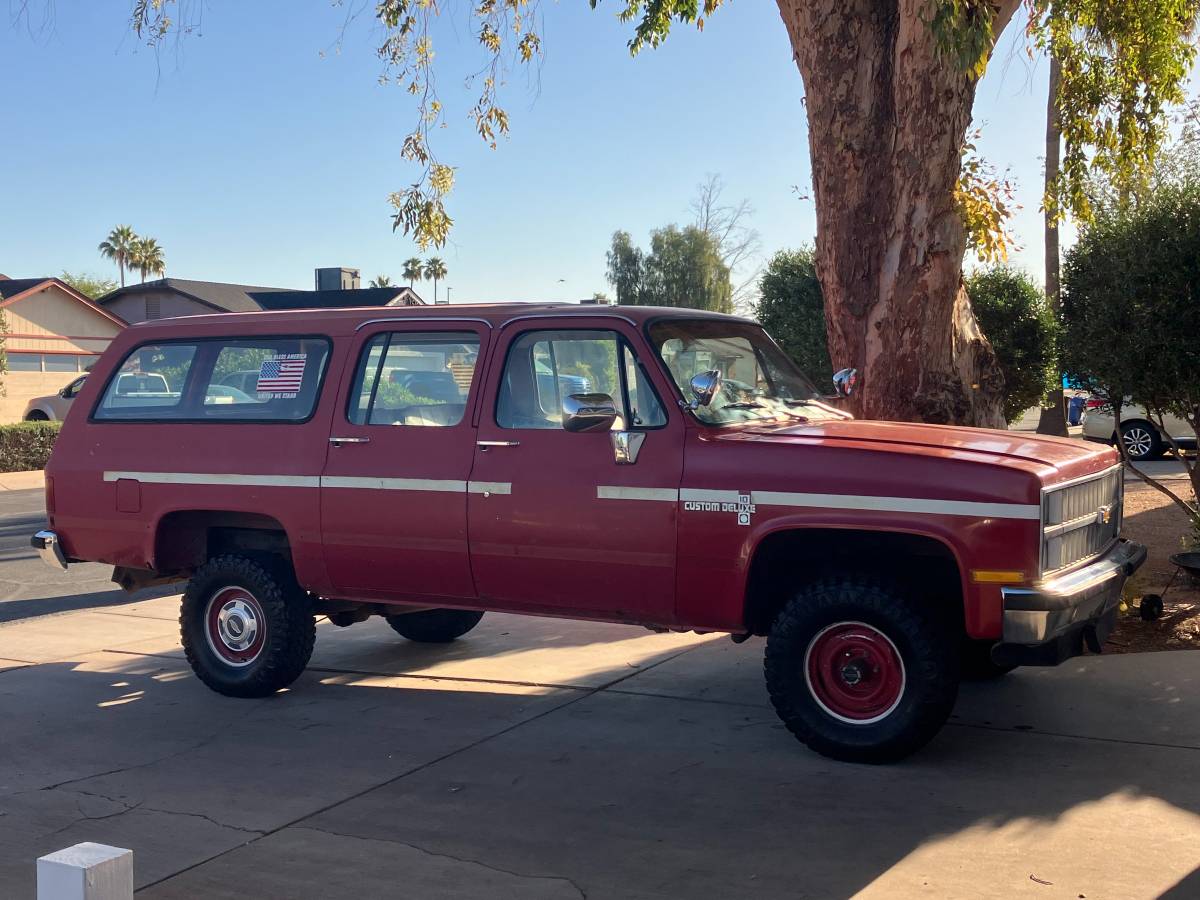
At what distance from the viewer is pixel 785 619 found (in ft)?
A: 18.6

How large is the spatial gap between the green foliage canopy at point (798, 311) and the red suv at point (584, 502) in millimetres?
9858

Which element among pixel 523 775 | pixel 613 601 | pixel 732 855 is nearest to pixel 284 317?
pixel 613 601

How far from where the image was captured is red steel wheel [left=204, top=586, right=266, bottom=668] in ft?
23.3

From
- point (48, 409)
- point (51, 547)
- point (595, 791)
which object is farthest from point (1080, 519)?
point (48, 409)

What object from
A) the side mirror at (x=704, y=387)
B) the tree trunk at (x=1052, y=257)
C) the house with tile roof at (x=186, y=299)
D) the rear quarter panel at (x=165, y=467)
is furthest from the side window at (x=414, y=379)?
the house with tile roof at (x=186, y=299)

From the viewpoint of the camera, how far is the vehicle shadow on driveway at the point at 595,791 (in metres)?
4.42

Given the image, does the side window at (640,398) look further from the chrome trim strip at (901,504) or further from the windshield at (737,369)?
the chrome trim strip at (901,504)

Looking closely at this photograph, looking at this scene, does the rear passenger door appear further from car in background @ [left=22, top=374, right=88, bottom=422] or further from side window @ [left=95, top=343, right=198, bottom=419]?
car in background @ [left=22, top=374, right=88, bottom=422]

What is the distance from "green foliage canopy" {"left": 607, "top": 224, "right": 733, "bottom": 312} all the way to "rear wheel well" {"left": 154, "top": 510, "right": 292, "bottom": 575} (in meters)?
57.2

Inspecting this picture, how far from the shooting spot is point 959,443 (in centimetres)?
568

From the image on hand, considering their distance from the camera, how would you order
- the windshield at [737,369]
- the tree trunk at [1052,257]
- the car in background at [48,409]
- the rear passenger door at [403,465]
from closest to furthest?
the windshield at [737,369]
the rear passenger door at [403,465]
the tree trunk at [1052,257]
the car in background at [48,409]

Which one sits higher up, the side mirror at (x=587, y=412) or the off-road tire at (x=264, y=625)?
the side mirror at (x=587, y=412)

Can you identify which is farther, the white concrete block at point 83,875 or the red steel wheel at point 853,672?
the red steel wheel at point 853,672

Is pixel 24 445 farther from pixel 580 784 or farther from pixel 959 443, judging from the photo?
pixel 959 443
